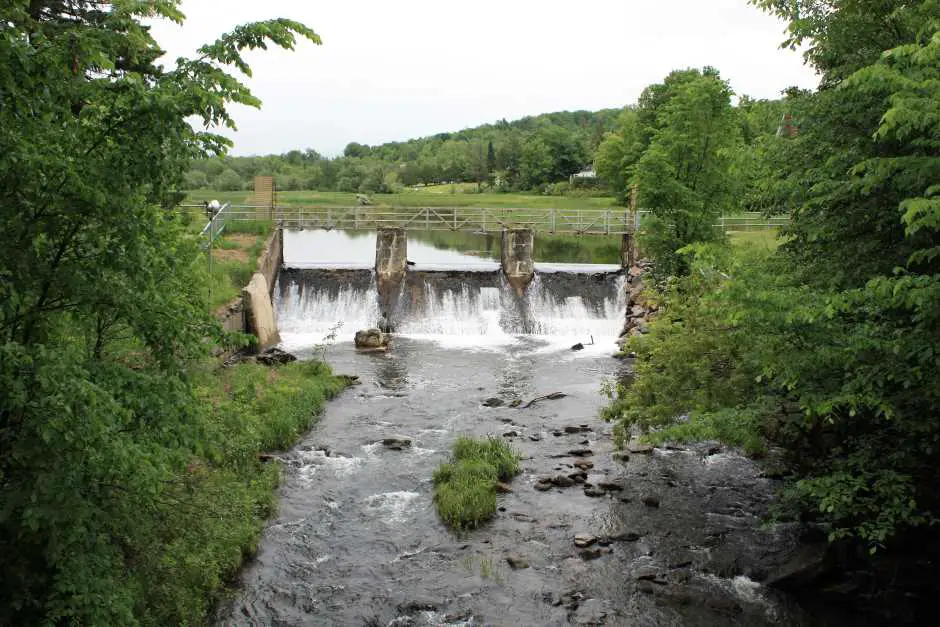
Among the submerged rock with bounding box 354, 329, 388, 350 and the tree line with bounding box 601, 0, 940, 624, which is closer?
the tree line with bounding box 601, 0, 940, 624

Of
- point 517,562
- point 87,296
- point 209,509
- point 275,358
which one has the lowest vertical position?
point 517,562

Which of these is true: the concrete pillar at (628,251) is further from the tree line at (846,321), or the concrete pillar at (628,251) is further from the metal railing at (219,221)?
the tree line at (846,321)

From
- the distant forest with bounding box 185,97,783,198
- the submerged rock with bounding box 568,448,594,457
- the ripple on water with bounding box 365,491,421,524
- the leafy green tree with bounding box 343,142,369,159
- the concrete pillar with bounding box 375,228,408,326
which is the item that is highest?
the leafy green tree with bounding box 343,142,369,159

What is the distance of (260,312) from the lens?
29469 mm

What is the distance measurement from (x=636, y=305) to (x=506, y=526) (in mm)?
18706

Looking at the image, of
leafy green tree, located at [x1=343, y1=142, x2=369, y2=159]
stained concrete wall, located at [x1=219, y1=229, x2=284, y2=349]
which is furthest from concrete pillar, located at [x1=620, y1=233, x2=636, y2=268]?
leafy green tree, located at [x1=343, y1=142, x2=369, y2=159]

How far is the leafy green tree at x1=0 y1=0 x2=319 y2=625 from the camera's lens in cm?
623

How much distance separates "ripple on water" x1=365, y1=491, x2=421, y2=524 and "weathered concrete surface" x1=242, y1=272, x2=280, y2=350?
13.3m

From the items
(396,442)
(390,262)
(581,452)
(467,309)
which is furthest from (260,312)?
(581,452)

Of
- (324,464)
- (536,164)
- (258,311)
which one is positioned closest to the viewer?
(324,464)

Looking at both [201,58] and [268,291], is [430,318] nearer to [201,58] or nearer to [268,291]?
[268,291]

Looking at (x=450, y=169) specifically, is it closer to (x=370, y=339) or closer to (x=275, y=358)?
(x=370, y=339)

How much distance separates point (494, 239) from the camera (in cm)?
5888

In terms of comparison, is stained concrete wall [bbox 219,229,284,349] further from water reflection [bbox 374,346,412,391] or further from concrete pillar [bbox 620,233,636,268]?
concrete pillar [bbox 620,233,636,268]
